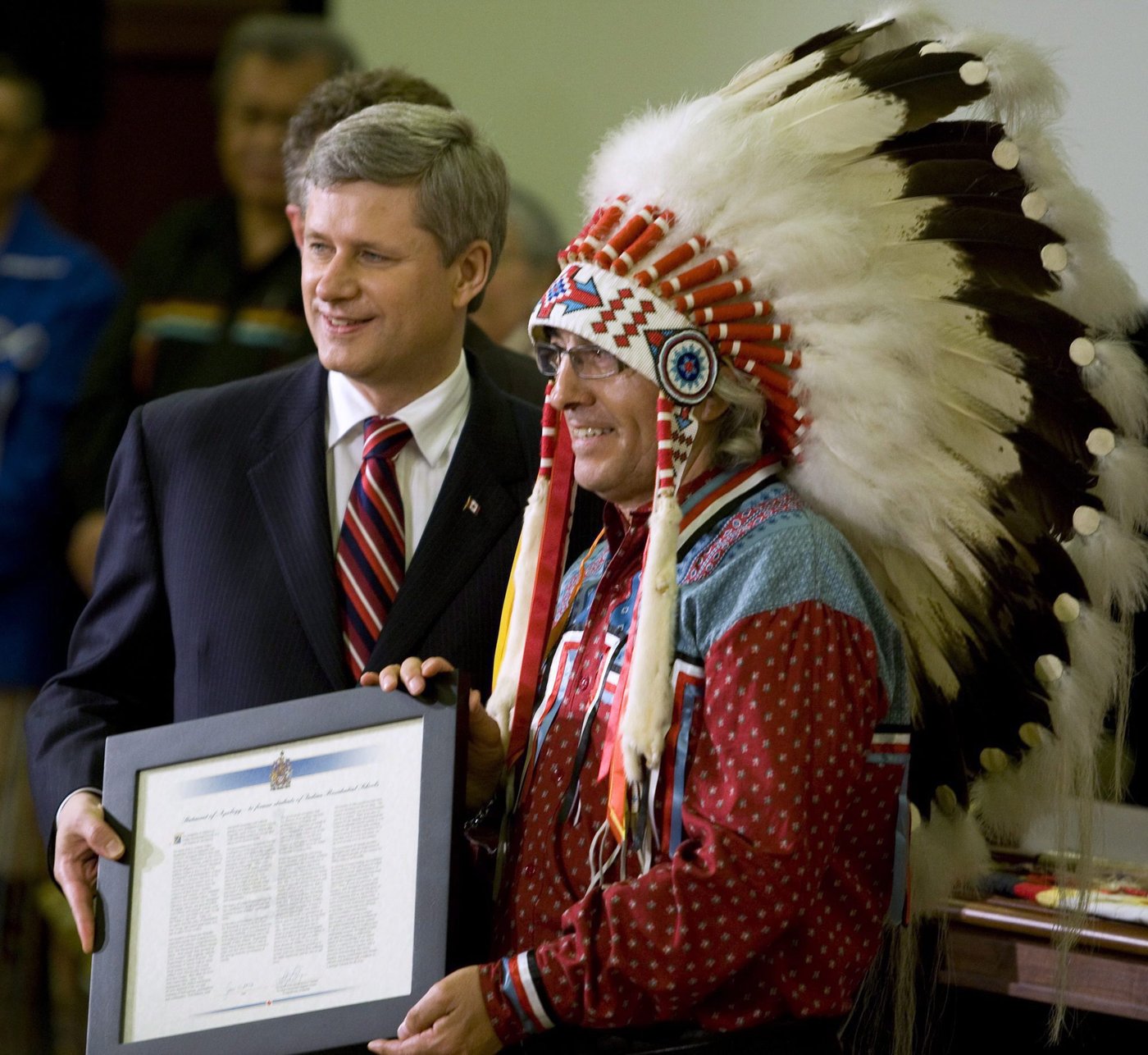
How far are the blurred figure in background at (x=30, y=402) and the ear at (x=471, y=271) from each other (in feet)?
4.98

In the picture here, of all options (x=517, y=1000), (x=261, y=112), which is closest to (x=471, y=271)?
(x=517, y=1000)

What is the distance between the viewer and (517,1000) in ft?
5.92

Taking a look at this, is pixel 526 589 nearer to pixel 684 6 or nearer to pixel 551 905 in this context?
pixel 551 905

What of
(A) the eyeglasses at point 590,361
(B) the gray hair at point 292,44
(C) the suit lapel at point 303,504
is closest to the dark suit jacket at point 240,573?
(C) the suit lapel at point 303,504

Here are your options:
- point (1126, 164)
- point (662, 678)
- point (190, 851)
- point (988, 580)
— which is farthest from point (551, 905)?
point (1126, 164)

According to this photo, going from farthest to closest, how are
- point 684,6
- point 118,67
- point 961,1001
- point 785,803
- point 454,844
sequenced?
point 118,67 < point 684,6 < point 961,1001 < point 454,844 < point 785,803

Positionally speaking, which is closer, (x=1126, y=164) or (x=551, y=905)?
(x=551, y=905)

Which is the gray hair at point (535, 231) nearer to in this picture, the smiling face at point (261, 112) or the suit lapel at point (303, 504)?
the smiling face at point (261, 112)

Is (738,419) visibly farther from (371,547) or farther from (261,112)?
(261,112)

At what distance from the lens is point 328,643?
7.21 ft

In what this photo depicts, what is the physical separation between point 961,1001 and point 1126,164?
5.13ft

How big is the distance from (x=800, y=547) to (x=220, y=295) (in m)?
1.95

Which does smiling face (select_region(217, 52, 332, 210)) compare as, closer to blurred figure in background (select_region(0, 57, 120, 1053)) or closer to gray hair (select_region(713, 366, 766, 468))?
blurred figure in background (select_region(0, 57, 120, 1053))

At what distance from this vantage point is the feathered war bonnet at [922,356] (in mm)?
1976
